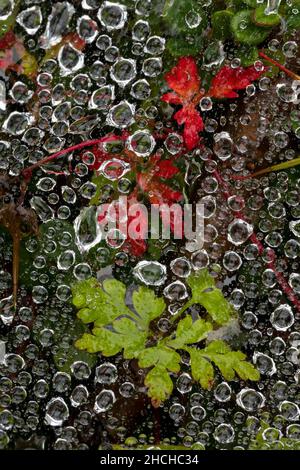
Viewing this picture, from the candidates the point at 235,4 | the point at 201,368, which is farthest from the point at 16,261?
the point at 235,4

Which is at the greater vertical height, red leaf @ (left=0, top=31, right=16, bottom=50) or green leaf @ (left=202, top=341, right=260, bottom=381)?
red leaf @ (left=0, top=31, right=16, bottom=50)

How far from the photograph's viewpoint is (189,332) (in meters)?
1.49

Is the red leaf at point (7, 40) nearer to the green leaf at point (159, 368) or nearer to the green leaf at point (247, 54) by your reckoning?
the green leaf at point (247, 54)

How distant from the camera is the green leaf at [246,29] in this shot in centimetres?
148

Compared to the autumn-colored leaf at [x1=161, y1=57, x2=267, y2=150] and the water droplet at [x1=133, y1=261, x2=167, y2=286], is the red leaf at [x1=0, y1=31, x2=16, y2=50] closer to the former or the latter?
the autumn-colored leaf at [x1=161, y1=57, x2=267, y2=150]

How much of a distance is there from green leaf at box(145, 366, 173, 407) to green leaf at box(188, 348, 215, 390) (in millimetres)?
74

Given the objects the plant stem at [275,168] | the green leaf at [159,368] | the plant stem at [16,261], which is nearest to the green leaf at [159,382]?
the green leaf at [159,368]

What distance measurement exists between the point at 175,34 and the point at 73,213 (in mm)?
560

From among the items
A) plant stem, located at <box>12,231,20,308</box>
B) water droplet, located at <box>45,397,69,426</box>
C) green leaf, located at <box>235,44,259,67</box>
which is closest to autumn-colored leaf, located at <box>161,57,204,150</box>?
green leaf, located at <box>235,44,259,67</box>

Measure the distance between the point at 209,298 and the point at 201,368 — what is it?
0.61 ft

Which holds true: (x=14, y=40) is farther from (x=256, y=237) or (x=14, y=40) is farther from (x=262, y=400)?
(x=262, y=400)

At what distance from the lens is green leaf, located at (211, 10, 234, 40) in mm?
1491

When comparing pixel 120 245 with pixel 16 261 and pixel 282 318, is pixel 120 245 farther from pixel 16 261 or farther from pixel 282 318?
pixel 282 318

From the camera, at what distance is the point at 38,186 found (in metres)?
1.54
